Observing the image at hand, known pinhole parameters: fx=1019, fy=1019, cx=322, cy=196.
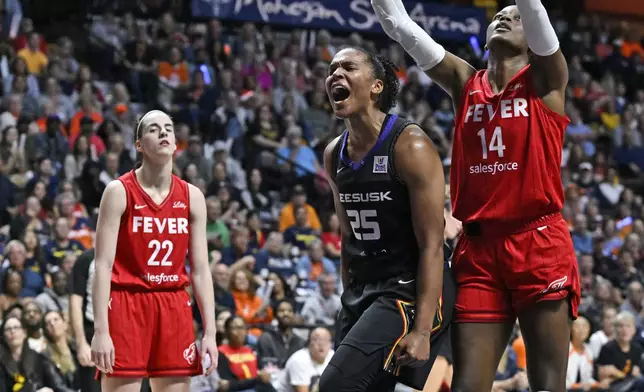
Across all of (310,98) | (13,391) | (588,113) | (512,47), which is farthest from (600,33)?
(512,47)

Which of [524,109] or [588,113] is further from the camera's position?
[588,113]

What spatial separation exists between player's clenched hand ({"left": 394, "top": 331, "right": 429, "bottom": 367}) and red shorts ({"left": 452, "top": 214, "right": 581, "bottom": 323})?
12.1 inches

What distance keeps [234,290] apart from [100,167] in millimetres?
2722

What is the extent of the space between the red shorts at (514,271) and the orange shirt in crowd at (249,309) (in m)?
6.35

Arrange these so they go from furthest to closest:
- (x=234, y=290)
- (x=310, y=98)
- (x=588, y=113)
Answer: (x=588, y=113) < (x=310, y=98) < (x=234, y=290)

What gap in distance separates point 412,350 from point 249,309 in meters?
6.69

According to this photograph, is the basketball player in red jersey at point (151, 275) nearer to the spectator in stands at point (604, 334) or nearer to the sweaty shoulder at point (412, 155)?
the sweaty shoulder at point (412, 155)

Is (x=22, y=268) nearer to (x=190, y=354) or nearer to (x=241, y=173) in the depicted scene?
(x=241, y=173)

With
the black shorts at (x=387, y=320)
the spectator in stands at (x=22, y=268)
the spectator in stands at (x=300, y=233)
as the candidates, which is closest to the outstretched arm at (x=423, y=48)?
the black shorts at (x=387, y=320)

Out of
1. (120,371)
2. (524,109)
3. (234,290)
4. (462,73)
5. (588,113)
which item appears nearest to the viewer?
(524,109)

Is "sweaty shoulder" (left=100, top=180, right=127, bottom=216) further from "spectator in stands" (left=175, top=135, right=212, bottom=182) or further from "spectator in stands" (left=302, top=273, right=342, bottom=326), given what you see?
"spectator in stands" (left=175, top=135, right=212, bottom=182)

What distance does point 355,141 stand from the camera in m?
4.62

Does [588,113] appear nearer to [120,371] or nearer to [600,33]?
[600,33]

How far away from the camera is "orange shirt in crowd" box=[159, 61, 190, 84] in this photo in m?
15.4
